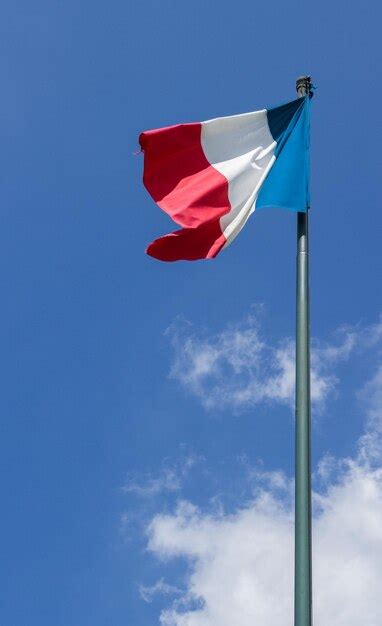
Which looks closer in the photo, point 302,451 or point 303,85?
point 302,451

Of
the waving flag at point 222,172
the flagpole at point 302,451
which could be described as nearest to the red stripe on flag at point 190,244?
the waving flag at point 222,172

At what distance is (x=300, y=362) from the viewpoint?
10.3 metres

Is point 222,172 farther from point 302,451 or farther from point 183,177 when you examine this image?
point 302,451

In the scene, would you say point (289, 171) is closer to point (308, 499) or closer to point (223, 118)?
point (223, 118)

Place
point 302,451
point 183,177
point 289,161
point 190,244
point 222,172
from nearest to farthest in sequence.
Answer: point 302,451 < point 190,244 < point 289,161 < point 222,172 < point 183,177

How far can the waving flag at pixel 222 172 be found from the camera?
1279cm

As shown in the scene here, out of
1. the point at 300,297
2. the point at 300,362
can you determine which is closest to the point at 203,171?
the point at 300,297

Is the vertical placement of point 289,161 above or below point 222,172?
below

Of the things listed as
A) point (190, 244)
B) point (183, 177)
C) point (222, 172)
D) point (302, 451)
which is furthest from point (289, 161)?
point (302, 451)

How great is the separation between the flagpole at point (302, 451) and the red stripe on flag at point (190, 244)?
1.55 meters

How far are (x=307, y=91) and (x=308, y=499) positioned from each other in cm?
709

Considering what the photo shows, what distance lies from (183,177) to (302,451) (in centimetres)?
610

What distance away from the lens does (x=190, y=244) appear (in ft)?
42.0

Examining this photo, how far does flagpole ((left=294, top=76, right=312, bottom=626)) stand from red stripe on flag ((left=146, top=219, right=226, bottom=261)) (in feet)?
5.09
